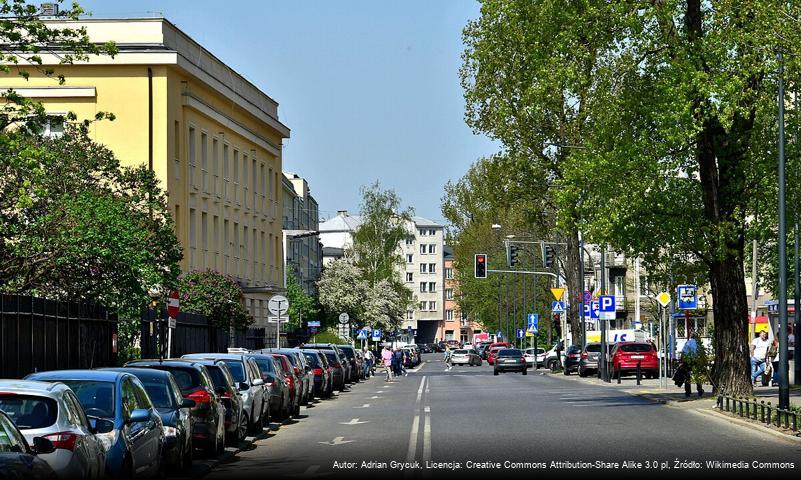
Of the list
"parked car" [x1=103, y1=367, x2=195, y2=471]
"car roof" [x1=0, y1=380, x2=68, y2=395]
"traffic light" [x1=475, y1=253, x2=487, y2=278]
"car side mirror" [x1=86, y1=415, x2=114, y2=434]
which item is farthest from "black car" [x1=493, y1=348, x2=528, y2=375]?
"car roof" [x1=0, y1=380, x2=68, y2=395]

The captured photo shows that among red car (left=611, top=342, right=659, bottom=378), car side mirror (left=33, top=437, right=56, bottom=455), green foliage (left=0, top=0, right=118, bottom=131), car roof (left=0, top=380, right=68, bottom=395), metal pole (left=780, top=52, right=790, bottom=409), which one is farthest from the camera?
red car (left=611, top=342, right=659, bottom=378)

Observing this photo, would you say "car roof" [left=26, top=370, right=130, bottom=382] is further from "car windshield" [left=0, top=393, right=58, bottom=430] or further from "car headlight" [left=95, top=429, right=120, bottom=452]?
"car windshield" [left=0, top=393, right=58, bottom=430]

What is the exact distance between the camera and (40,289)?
36281 mm

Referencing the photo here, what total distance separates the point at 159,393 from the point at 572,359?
4907 centimetres

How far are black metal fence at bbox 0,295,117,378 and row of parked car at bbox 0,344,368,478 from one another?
3588 mm

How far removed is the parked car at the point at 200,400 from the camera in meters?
20.4

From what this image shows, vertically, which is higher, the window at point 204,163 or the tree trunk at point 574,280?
the window at point 204,163

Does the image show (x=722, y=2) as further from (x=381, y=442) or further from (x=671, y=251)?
(x=381, y=442)

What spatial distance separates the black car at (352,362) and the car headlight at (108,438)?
4268 cm

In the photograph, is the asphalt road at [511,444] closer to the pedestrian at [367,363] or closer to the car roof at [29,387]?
the car roof at [29,387]

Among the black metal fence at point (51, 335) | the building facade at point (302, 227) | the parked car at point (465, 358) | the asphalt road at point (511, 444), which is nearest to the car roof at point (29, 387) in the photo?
the asphalt road at point (511, 444)

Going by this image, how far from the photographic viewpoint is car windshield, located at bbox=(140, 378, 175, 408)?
18141 millimetres

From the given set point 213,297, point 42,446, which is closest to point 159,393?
point 42,446

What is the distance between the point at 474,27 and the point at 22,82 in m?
17.2
